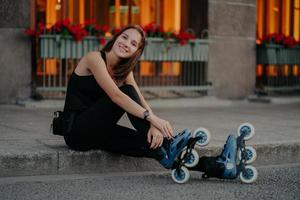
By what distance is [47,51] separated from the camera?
9938 mm

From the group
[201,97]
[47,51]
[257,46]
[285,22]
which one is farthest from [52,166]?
[285,22]

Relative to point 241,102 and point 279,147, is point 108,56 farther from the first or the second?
point 241,102

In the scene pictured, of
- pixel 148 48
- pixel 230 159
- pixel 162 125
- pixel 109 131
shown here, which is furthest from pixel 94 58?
pixel 148 48

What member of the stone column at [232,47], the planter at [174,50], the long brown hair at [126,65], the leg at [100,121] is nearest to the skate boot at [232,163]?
the leg at [100,121]

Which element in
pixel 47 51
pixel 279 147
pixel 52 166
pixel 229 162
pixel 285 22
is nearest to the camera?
pixel 229 162

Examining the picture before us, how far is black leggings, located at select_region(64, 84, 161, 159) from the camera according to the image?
17.5 ft

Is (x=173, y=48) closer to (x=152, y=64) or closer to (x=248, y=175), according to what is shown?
(x=152, y=64)

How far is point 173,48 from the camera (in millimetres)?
11156

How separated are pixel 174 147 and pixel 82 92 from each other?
2.95ft

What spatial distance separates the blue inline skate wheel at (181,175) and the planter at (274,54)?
754 cm

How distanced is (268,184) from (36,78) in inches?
223

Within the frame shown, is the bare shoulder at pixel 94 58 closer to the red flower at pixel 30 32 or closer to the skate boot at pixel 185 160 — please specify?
the skate boot at pixel 185 160

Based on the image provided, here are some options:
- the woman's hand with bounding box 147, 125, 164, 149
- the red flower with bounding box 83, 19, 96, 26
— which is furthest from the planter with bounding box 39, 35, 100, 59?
the woman's hand with bounding box 147, 125, 164, 149

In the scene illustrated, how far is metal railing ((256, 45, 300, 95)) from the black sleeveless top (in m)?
7.42
